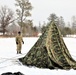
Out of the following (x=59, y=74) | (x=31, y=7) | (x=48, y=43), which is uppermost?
(x=31, y=7)

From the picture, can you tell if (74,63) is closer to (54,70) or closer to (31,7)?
(54,70)

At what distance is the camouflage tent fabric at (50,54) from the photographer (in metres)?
10.5

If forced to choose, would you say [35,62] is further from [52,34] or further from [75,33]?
[75,33]

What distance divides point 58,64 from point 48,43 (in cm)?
117

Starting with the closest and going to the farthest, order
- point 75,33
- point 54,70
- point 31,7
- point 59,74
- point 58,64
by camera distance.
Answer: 1. point 59,74
2. point 54,70
3. point 58,64
4. point 31,7
5. point 75,33

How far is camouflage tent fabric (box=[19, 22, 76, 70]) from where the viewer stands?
10.5m

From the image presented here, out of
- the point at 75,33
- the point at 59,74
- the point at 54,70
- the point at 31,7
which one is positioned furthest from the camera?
the point at 75,33

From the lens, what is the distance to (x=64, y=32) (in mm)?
63906

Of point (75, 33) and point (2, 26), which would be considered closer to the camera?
point (2, 26)

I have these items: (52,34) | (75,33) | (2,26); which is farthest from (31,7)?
(52,34)

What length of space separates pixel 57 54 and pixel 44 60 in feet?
2.40

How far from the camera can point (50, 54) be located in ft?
35.4

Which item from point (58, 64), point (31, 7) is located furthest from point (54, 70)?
point (31, 7)

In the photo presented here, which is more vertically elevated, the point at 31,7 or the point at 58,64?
the point at 31,7
